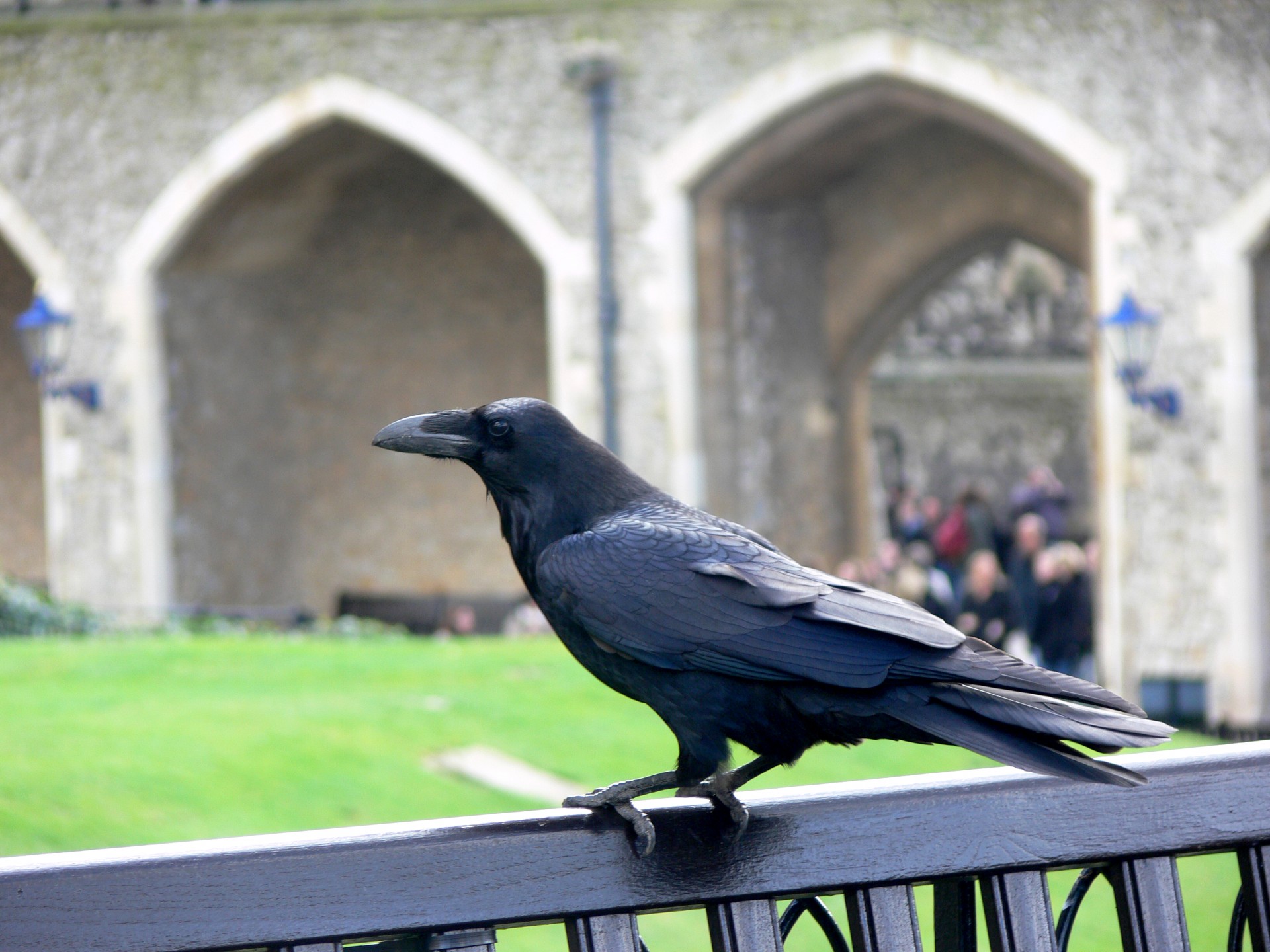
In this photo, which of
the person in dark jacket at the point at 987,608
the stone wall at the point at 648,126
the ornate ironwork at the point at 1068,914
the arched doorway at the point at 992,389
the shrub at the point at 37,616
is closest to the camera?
the ornate ironwork at the point at 1068,914

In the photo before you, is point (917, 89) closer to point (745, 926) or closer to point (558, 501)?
point (558, 501)

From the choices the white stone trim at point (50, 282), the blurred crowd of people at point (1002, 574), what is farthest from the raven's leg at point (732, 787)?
the white stone trim at point (50, 282)

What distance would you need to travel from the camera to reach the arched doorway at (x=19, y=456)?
14273mm

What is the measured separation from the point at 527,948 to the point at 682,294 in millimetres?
5871

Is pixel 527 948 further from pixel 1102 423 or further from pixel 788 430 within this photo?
pixel 788 430

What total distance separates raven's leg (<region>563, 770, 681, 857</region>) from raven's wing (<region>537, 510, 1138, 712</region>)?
4.1 inches

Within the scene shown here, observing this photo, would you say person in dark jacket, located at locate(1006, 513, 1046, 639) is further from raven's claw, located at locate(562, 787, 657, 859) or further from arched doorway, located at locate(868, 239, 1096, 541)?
raven's claw, located at locate(562, 787, 657, 859)

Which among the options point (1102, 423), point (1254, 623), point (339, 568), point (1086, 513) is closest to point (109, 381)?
point (339, 568)

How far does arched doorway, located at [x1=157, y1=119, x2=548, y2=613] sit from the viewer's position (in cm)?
1226

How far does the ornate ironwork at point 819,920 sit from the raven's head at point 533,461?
361 mm

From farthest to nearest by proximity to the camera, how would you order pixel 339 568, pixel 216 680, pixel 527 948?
pixel 339 568 → pixel 216 680 → pixel 527 948

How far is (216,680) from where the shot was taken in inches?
279

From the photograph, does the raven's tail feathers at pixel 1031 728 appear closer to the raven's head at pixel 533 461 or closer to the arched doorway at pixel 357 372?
the raven's head at pixel 533 461

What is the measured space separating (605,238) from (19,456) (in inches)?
270
